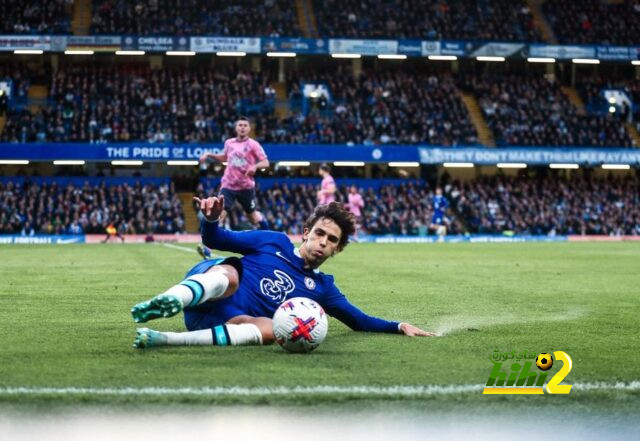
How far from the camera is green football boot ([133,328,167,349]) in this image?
243 inches

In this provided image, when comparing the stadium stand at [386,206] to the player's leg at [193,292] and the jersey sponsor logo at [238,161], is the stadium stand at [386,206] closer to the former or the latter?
the jersey sponsor logo at [238,161]

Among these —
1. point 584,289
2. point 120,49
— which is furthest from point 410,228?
point 584,289

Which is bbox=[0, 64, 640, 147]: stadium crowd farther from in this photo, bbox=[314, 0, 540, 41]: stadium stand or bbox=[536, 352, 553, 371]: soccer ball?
bbox=[536, 352, 553, 371]: soccer ball

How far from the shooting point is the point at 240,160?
1781 cm

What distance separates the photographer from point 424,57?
2062 inches

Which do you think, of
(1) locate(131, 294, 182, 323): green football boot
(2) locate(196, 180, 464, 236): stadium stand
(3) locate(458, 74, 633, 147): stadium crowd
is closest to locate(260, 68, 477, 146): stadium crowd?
(3) locate(458, 74, 633, 147): stadium crowd

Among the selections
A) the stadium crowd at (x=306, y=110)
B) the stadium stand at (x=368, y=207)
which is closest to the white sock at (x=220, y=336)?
the stadium stand at (x=368, y=207)

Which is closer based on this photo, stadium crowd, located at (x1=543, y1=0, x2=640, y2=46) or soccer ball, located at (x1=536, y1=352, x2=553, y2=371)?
soccer ball, located at (x1=536, y1=352, x2=553, y2=371)

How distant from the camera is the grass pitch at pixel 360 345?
4766 millimetres

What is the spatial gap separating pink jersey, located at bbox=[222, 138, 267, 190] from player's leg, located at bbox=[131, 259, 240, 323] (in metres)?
11.1

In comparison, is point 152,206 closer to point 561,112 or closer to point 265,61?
point 265,61

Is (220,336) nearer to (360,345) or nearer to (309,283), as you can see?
(309,283)

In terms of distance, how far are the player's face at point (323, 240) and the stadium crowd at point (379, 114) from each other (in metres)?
39.5

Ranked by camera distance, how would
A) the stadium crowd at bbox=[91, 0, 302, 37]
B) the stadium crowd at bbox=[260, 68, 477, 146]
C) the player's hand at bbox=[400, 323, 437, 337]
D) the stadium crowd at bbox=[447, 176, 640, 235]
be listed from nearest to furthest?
the player's hand at bbox=[400, 323, 437, 337]
the stadium crowd at bbox=[447, 176, 640, 235]
the stadium crowd at bbox=[260, 68, 477, 146]
the stadium crowd at bbox=[91, 0, 302, 37]
